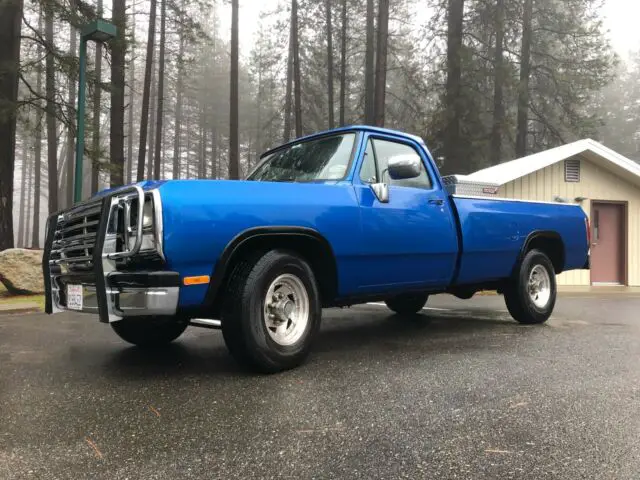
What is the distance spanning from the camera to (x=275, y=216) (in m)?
3.59

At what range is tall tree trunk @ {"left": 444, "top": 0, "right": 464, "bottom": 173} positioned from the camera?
1966cm

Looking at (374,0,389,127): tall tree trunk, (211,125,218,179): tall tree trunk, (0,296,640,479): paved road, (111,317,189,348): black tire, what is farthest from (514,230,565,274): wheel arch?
(211,125,218,179): tall tree trunk

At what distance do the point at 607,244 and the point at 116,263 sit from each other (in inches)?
616

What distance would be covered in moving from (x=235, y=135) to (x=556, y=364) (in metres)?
16.9

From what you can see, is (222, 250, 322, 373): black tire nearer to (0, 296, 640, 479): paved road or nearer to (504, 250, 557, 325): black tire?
(0, 296, 640, 479): paved road

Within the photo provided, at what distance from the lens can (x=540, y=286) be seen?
632cm

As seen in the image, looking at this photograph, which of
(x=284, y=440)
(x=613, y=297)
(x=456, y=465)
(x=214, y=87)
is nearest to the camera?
(x=456, y=465)

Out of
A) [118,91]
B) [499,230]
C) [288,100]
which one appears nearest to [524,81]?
[288,100]

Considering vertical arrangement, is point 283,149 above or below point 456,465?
above

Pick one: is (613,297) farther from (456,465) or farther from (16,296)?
(16,296)

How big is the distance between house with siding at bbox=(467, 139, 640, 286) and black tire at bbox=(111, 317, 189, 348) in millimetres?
11689

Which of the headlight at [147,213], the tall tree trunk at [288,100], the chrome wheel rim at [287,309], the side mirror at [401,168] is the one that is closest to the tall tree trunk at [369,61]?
the tall tree trunk at [288,100]

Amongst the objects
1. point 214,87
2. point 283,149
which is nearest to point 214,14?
point 214,87

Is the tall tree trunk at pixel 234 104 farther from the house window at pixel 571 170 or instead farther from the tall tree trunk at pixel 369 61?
the house window at pixel 571 170
